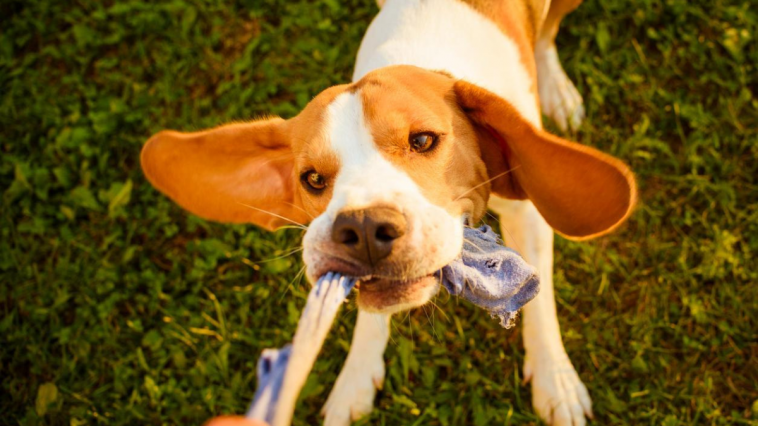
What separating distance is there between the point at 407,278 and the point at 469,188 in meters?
0.55

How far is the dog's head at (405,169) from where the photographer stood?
2189 mm

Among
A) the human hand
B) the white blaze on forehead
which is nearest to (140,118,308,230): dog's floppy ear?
the white blaze on forehead

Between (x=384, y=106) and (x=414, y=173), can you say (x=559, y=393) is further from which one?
(x=384, y=106)

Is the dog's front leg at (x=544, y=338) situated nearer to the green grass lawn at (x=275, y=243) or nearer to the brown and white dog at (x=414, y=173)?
the brown and white dog at (x=414, y=173)

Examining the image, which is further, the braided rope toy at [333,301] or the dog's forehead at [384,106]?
the dog's forehead at [384,106]

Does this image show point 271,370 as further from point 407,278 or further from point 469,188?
point 469,188

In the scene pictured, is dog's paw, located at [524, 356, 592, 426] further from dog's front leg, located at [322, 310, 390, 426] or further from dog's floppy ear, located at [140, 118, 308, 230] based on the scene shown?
dog's floppy ear, located at [140, 118, 308, 230]

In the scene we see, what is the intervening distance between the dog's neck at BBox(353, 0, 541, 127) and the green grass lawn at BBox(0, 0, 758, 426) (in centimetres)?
111

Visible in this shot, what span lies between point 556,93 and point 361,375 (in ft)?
7.40

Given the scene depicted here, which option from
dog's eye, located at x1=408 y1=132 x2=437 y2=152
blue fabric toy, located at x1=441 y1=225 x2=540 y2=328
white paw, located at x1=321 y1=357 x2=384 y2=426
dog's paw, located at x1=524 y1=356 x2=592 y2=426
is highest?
dog's eye, located at x1=408 y1=132 x2=437 y2=152

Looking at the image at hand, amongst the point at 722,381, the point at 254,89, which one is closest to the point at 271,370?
the point at 722,381

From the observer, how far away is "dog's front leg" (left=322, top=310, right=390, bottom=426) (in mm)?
3562

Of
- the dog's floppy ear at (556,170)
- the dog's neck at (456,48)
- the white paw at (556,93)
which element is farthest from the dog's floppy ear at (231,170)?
the white paw at (556,93)

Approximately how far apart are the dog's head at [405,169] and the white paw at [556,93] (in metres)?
1.60
